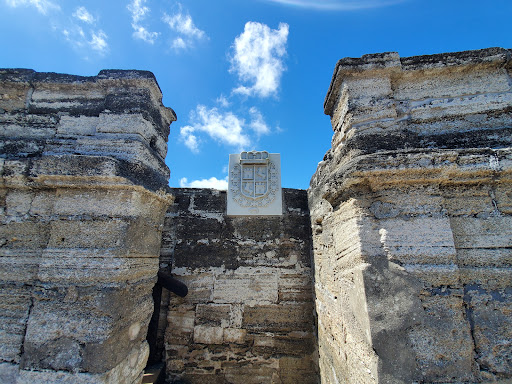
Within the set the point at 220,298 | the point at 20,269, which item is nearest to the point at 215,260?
the point at 220,298

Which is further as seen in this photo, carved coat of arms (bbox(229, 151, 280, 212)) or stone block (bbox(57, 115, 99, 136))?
carved coat of arms (bbox(229, 151, 280, 212))

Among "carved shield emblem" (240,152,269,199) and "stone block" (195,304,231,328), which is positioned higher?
"carved shield emblem" (240,152,269,199)

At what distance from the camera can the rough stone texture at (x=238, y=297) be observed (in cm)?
316

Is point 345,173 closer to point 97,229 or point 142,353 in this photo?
point 97,229

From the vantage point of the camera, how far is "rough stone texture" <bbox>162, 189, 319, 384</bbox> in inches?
124

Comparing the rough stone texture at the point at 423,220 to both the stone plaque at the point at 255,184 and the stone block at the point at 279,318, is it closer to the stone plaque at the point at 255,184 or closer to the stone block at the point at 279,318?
the stone block at the point at 279,318

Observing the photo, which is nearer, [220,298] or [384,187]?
[384,187]

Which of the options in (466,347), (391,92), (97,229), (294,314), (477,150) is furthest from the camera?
(294,314)

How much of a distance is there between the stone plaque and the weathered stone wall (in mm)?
1185

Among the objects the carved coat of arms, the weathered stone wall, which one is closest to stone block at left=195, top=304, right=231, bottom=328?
the weathered stone wall

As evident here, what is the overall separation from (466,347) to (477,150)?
4.04 feet

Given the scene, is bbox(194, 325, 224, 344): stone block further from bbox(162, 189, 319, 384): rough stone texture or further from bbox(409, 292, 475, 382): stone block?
bbox(409, 292, 475, 382): stone block

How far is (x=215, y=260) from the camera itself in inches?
134

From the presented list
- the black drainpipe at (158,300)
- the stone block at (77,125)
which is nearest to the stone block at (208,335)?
the black drainpipe at (158,300)
